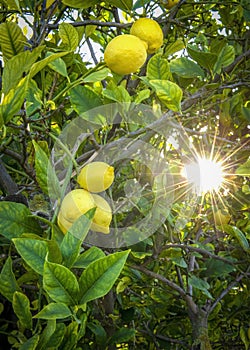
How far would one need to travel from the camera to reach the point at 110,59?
81 cm

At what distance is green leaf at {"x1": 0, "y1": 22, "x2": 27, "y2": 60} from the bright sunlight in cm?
58

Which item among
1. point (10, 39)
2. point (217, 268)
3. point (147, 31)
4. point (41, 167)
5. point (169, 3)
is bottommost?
point (217, 268)

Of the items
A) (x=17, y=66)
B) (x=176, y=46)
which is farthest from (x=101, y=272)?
(x=176, y=46)

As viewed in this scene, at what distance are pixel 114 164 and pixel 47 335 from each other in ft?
1.59

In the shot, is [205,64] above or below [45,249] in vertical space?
above

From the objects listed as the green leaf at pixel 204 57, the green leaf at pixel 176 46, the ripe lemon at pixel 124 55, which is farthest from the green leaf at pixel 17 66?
the green leaf at pixel 176 46

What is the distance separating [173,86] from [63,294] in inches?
16.1

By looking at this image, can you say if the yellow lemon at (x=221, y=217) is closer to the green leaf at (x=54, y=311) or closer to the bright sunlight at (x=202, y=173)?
the bright sunlight at (x=202, y=173)

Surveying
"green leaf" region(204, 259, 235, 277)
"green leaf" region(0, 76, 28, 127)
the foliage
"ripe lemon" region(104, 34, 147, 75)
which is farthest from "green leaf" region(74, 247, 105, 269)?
"green leaf" region(204, 259, 235, 277)

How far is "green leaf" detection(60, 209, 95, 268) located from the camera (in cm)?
57

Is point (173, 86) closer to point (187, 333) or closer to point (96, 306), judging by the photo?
point (96, 306)

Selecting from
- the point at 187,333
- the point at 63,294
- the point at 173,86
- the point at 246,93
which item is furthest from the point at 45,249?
the point at 187,333

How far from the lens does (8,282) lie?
0.70 meters

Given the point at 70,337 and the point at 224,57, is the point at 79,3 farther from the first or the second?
the point at 70,337
